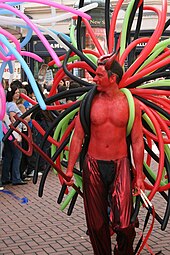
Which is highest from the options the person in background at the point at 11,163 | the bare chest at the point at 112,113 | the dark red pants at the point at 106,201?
the bare chest at the point at 112,113

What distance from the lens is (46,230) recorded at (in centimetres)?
700

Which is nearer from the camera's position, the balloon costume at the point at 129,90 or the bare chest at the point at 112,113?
the bare chest at the point at 112,113

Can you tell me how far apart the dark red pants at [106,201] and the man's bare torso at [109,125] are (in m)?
0.09

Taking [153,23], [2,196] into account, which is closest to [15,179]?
[2,196]

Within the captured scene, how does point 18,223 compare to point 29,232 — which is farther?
point 18,223

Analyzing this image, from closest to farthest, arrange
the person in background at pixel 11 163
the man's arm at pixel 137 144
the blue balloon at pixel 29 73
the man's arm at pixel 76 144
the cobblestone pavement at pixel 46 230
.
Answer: the blue balloon at pixel 29 73 → the man's arm at pixel 137 144 → the man's arm at pixel 76 144 → the cobblestone pavement at pixel 46 230 → the person in background at pixel 11 163

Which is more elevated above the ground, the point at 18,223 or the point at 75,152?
the point at 75,152

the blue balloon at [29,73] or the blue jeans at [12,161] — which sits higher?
Result: the blue balloon at [29,73]

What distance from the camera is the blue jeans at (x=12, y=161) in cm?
1008

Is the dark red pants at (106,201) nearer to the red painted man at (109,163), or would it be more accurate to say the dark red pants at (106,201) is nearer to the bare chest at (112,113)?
the red painted man at (109,163)

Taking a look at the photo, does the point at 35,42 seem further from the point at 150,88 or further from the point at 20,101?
the point at 150,88

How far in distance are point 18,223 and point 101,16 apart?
6538mm

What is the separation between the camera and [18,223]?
7406mm

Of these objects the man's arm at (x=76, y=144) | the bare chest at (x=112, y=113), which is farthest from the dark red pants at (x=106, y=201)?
the bare chest at (x=112, y=113)
